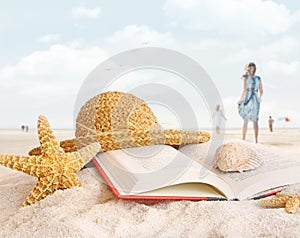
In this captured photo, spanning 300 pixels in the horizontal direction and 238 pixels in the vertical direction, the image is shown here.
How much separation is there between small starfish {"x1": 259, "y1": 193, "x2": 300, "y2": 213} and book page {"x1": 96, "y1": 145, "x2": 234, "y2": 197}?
0.77 ft

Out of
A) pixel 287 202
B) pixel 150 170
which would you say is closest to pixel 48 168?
pixel 150 170

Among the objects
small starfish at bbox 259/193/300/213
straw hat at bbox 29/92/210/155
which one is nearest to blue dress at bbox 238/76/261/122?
straw hat at bbox 29/92/210/155

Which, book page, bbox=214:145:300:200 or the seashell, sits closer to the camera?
book page, bbox=214:145:300:200

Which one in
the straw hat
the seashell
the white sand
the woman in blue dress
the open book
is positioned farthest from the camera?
the woman in blue dress

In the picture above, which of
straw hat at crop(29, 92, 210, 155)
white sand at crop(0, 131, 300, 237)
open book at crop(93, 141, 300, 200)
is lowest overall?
white sand at crop(0, 131, 300, 237)

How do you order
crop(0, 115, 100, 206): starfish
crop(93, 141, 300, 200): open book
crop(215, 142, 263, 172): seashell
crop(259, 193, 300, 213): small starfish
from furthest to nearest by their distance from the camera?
crop(215, 142, 263, 172): seashell
crop(0, 115, 100, 206): starfish
crop(93, 141, 300, 200): open book
crop(259, 193, 300, 213): small starfish

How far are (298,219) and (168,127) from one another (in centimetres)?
145

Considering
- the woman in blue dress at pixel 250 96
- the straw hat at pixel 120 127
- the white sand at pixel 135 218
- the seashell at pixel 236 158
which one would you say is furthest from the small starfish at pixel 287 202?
the woman in blue dress at pixel 250 96

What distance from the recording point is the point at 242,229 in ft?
5.13

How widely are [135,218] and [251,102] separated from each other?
18.7ft

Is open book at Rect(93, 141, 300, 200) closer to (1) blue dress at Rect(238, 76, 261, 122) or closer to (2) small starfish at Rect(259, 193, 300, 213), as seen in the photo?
(2) small starfish at Rect(259, 193, 300, 213)

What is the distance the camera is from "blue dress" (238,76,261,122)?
6.96 m

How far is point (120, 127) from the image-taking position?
2.77 meters

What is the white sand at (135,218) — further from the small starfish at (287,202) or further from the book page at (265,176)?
the book page at (265,176)
